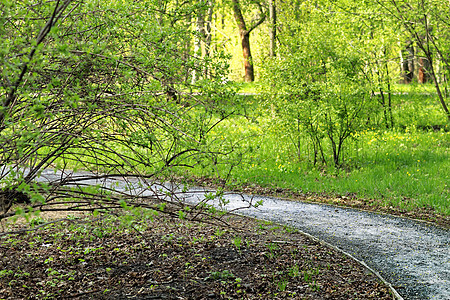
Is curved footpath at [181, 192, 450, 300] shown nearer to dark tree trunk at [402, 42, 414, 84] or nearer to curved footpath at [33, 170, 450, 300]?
curved footpath at [33, 170, 450, 300]

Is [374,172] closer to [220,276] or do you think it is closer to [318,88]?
[318,88]

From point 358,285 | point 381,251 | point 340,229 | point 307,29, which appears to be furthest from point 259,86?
point 358,285

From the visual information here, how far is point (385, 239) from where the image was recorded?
22.7ft

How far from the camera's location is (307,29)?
37.7 ft

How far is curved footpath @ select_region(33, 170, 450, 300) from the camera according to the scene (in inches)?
208

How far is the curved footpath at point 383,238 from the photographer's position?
5.28 m

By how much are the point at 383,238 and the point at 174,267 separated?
3.33m

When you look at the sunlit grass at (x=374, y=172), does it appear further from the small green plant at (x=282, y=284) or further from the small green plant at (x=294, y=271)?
the small green plant at (x=282, y=284)

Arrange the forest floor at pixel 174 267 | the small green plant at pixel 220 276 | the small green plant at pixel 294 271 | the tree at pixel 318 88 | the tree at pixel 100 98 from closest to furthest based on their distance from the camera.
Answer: the tree at pixel 100 98 < the forest floor at pixel 174 267 < the small green plant at pixel 220 276 < the small green plant at pixel 294 271 < the tree at pixel 318 88

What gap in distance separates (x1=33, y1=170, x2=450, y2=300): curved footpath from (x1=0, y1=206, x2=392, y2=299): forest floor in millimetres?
402

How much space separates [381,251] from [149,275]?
3.20 metres

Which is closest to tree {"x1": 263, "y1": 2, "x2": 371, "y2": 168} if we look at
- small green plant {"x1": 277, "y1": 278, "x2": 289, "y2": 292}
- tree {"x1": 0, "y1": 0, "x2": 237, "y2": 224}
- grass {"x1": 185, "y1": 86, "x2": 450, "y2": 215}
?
grass {"x1": 185, "y1": 86, "x2": 450, "y2": 215}

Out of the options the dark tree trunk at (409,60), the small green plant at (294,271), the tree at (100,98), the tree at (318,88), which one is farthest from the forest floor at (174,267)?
the dark tree trunk at (409,60)

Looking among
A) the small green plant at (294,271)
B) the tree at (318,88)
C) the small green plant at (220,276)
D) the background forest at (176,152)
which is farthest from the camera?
the tree at (318,88)
